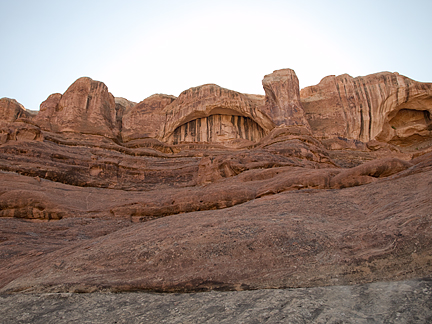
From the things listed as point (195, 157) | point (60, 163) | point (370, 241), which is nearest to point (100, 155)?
point (60, 163)

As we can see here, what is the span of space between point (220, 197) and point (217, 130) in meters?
30.5

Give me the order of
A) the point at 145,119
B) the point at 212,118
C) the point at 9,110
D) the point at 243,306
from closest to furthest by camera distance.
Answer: the point at 243,306 → the point at 9,110 → the point at 212,118 → the point at 145,119

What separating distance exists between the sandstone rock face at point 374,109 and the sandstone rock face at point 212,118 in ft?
27.2

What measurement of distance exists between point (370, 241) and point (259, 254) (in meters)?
2.04

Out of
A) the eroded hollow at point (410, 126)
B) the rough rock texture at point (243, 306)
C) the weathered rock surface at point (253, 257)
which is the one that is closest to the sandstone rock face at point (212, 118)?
the eroded hollow at point (410, 126)

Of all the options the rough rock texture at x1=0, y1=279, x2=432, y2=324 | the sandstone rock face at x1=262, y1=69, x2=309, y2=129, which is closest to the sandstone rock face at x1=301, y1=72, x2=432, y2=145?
the sandstone rock face at x1=262, y1=69, x2=309, y2=129

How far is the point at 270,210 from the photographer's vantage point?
9758 mm

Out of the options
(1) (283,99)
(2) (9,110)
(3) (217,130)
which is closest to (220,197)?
(1) (283,99)

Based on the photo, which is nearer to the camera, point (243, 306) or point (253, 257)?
point (243, 306)

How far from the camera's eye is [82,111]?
41250mm

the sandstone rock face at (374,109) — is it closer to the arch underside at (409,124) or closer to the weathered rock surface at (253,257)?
the arch underside at (409,124)

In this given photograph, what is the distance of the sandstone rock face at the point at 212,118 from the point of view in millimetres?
42656

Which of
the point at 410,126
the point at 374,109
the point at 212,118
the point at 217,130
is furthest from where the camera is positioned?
the point at 212,118

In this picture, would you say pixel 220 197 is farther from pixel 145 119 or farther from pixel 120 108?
pixel 120 108
